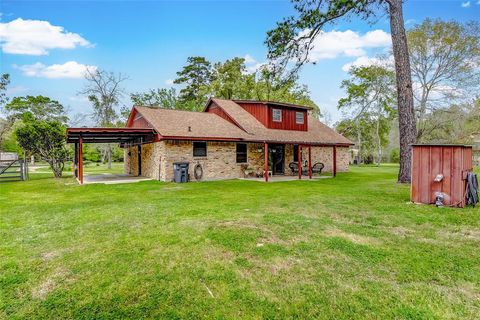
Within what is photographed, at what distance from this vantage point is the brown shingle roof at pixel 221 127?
13664 millimetres

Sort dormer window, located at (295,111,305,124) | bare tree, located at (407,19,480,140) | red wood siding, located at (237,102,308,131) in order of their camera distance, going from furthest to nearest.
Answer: bare tree, located at (407,19,480,140) → dormer window, located at (295,111,305,124) → red wood siding, located at (237,102,308,131)

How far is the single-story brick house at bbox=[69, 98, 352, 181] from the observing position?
1341cm

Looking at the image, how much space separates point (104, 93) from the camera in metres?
27.6

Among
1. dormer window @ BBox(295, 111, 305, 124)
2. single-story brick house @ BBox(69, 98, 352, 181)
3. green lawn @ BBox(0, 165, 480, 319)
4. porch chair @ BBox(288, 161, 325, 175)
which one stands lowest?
green lawn @ BBox(0, 165, 480, 319)

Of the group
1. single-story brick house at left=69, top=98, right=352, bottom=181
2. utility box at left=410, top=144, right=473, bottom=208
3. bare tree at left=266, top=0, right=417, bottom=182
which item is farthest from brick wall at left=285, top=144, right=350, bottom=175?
utility box at left=410, top=144, right=473, bottom=208

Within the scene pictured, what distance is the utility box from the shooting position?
6484 millimetres

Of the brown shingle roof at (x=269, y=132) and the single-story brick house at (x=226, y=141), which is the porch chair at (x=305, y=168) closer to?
the single-story brick house at (x=226, y=141)

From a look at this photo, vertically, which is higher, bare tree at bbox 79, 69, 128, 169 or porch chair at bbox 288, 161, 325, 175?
bare tree at bbox 79, 69, 128, 169

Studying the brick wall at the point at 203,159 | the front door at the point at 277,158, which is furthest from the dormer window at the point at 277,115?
the brick wall at the point at 203,159

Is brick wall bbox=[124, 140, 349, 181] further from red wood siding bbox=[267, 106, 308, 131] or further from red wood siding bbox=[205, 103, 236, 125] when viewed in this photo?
red wood siding bbox=[205, 103, 236, 125]

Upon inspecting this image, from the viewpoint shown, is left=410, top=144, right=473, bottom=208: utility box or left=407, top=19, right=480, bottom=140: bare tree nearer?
left=410, top=144, right=473, bottom=208: utility box

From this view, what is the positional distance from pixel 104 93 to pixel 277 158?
20.2m

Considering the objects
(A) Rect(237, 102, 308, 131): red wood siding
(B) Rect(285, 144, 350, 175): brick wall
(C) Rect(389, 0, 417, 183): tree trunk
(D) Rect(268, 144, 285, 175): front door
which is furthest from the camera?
(B) Rect(285, 144, 350, 175): brick wall

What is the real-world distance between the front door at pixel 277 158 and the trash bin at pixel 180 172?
19.6ft
